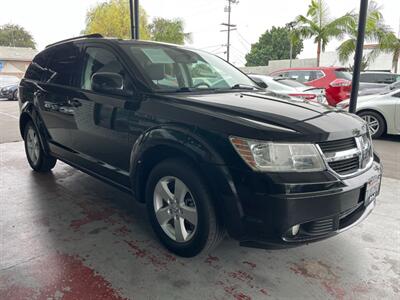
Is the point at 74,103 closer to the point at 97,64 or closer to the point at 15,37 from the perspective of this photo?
the point at 97,64

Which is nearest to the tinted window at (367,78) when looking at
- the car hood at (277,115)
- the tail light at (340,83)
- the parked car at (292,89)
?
the tail light at (340,83)

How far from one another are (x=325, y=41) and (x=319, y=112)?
1895 centimetres

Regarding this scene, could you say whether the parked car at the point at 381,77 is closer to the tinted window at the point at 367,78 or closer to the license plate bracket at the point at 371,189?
the tinted window at the point at 367,78

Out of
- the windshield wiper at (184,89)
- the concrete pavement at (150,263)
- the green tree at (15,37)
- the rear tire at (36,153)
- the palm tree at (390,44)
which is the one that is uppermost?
the green tree at (15,37)

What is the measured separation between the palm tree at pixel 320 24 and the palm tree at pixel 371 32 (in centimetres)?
35

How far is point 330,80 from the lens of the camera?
10.6 meters

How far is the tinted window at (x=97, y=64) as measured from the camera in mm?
3188

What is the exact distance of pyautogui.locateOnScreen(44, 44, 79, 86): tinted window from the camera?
3.77 m

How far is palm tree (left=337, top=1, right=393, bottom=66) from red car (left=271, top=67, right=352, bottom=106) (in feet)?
29.7

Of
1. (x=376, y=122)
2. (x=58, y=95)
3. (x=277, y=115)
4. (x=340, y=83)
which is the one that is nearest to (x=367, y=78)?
(x=340, y=83)

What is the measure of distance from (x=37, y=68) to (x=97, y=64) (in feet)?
5.21

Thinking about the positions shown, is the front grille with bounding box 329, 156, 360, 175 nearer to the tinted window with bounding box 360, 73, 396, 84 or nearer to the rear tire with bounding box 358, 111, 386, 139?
the rear tire with bounding box 358, 111, 386, 139

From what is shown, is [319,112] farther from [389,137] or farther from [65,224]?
[389,137]

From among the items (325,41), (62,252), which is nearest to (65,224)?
(62,252)
